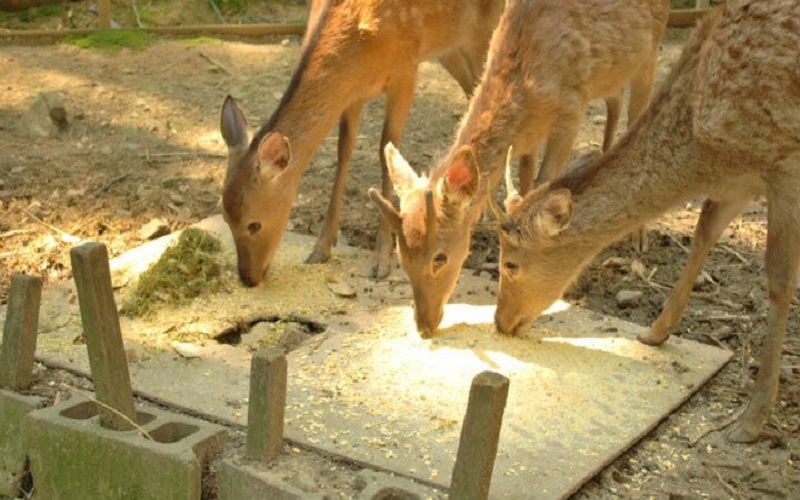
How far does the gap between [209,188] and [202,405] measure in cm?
314

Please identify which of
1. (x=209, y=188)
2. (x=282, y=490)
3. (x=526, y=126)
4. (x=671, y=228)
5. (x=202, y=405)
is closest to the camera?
(x=282, y=490)

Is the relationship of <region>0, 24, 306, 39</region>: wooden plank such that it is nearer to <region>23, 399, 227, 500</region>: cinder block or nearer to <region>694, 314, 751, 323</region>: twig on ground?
<region>694, 314, 751, 323</region>: twig on ground

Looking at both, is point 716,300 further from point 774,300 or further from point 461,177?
point 461,177

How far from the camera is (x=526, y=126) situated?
617 centimetres

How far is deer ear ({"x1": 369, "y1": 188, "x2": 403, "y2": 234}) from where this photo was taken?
18.2 ft

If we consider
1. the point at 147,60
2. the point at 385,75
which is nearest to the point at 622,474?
the point at 385,75

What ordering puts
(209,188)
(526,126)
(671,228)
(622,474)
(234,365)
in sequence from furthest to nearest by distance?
(209,188)
(671,228)
(526,126)
(234,365)
(622,474)

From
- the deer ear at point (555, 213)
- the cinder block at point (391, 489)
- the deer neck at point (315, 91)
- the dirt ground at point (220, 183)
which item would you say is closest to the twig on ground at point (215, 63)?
the dirt ground at point (220, 183)

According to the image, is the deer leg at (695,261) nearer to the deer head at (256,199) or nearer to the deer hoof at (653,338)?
the deer hoof at (653,338)

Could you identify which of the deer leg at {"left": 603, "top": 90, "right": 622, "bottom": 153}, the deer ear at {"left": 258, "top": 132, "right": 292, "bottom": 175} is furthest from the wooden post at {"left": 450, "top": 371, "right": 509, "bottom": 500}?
the deer leg at {"left": 603, "top": 90, "right": 622, "bottom": 153}

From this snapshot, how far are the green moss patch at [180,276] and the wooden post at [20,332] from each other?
1000 millimetres

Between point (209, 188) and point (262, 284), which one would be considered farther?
point (209, 188)

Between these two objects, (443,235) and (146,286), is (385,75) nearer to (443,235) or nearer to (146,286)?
(443,235)

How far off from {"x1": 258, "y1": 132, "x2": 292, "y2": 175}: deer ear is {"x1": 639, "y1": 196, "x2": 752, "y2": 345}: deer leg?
2121mm
